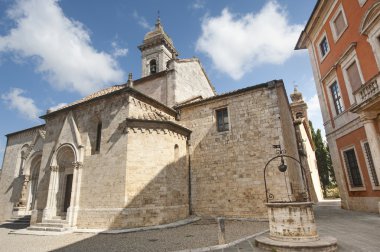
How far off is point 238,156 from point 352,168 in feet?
22.4

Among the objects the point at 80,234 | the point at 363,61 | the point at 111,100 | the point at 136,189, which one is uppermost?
the point at 363,61

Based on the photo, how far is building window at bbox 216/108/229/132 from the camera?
45.0ft

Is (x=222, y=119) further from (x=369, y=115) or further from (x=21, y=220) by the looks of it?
(x=21, y=220)

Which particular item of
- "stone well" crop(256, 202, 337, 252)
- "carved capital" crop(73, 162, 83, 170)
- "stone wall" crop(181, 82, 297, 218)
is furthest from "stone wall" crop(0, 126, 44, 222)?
"stone well" crop(256, 202, 337, 252)

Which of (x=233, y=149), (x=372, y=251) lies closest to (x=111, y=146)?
(x=233, y=149)

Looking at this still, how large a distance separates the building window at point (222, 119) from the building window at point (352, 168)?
736cm

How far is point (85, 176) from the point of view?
475 inches

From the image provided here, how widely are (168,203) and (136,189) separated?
1853 mm

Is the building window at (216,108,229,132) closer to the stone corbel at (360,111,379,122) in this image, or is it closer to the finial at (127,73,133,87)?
the finial at (127,73,133,87)

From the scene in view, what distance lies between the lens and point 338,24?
44.6 feet

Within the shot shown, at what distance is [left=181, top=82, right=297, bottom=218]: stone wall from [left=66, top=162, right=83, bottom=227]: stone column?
628 cm

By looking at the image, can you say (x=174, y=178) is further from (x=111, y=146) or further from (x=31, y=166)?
(x=31, y=166)

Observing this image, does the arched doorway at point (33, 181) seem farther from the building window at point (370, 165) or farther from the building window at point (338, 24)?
the building window at point (338, 24)

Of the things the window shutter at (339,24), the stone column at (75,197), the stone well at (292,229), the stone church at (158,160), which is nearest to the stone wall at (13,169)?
the stone church at (158,160)
